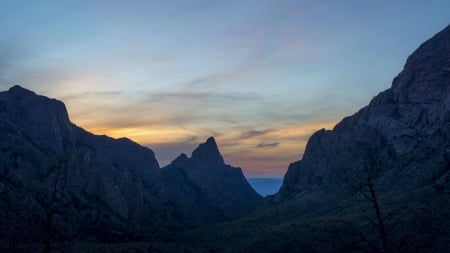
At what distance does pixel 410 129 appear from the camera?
145 metres

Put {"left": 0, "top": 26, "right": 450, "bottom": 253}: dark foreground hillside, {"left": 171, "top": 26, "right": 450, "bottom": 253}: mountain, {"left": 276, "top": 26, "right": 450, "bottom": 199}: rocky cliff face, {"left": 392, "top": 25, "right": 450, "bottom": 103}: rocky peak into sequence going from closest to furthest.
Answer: {"left": 171, "top": 26, "right": 450, "bottom": 253}: mountain < {"left": 0, "top": 26, "right": 450, "bottom": 253}: dark foreground hillside < {"left": 276, "top": 26, "right": 450, "bottom": 199}: rocky cliff face < {"left": 392, "top": 25, "right": 450, "bottom": 103}: rocky peak

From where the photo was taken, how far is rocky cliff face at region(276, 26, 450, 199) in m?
118

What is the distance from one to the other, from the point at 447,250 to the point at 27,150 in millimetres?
145305

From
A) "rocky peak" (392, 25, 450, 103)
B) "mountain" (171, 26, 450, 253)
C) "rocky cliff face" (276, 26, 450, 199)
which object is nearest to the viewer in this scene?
"mountain" (171, 26, 450, 253)

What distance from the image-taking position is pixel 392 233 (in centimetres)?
7756

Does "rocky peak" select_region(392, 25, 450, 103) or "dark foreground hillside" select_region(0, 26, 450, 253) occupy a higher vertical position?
"rocky peak" select_region(392, 25, 450, 103)

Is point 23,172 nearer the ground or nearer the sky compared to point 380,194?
nearer the sky

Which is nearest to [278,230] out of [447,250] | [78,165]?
[447,250]

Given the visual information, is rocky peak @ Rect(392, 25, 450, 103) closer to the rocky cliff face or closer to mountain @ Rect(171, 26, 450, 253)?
the rocky cliff face

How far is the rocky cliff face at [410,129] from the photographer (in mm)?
117775

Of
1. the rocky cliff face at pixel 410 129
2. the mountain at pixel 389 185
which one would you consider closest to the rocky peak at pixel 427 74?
the rocky cliff face at pixel 410 129

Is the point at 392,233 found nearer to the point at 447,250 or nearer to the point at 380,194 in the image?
the point at 447,250

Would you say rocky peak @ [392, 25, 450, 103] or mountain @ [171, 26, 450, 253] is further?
rocky peak @ [392, 25, 450, 103]

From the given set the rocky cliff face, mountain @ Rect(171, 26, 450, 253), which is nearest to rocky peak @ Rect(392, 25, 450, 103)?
the rocky cliff face
